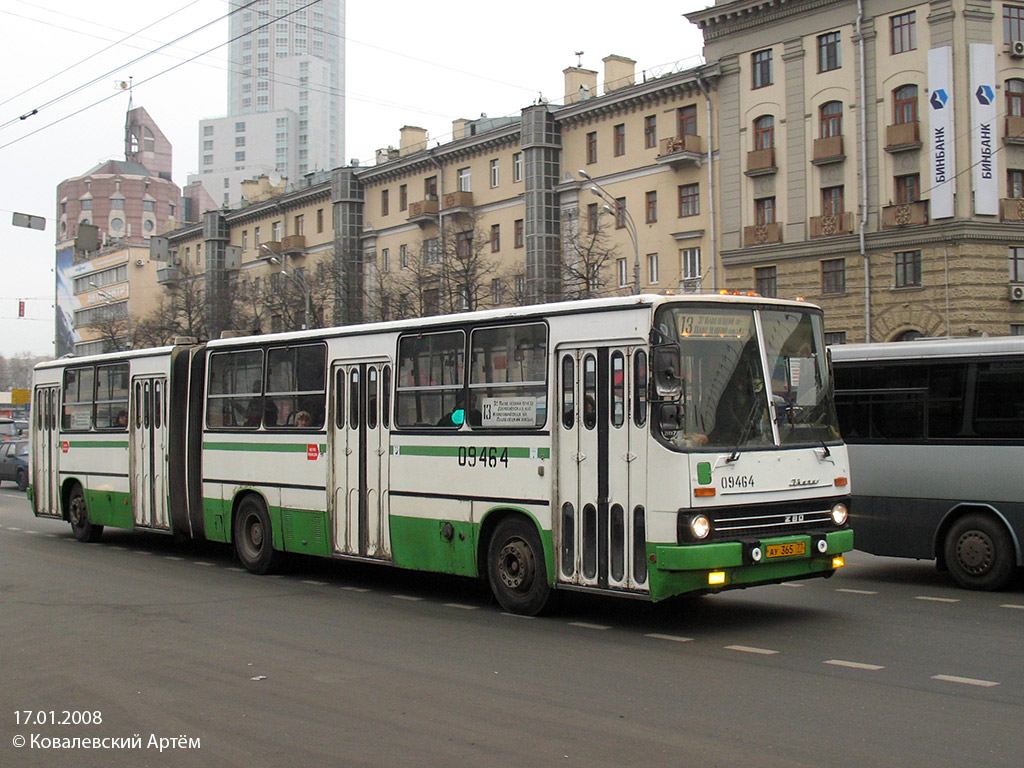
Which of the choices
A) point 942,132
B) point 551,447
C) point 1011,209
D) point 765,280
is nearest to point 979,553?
point 551,447

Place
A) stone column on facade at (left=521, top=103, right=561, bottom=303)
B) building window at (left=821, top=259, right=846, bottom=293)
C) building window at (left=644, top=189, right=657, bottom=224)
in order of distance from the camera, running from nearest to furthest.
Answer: building window at (left=821, top=259, right=846, bottom=293) < building window at (left=644, top=189, right=657, bottom=224) < stone column on facade at (left=521, top=103, right=561, bottom=303)

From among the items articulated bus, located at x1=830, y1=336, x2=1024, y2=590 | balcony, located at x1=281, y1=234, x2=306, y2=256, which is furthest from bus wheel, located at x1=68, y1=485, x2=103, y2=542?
balcony, located at x1=281, y1=234, x2=306, y2=256

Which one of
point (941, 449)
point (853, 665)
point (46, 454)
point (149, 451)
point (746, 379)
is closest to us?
point (853, 665)

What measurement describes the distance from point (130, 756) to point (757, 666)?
4.57 meters

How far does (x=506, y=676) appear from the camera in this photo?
340 inches

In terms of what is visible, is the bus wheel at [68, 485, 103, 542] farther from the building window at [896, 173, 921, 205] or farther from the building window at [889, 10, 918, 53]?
the building window at [889, 10, 918, 53]

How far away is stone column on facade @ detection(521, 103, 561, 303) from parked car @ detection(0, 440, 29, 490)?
23599 mm

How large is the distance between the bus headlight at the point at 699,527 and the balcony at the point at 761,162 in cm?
3651

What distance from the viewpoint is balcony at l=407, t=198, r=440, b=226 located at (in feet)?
202

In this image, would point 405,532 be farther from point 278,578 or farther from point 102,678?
point 102,678

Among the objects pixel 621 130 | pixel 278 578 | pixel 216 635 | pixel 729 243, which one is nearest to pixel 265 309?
pixel 621 130

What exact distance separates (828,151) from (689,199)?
7.61 m

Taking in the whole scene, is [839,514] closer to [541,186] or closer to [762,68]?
[762,68]

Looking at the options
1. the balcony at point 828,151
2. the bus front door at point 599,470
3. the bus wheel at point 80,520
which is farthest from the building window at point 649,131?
the bus front door at point 599,470
